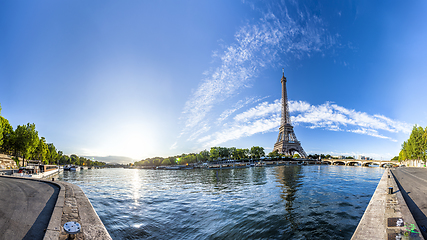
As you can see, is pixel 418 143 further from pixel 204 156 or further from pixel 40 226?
pixel 204 156

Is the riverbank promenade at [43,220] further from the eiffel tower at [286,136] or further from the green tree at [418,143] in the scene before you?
the eiffel tower at [286,136]

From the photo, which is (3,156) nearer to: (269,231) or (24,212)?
(24,212)

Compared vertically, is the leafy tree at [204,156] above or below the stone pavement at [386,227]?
below

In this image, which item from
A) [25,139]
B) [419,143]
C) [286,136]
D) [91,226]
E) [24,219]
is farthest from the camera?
[286,136]

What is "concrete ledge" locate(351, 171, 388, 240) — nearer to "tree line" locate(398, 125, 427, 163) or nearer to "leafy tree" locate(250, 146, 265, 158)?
"tree line" locate(398, 125, 427, 163)

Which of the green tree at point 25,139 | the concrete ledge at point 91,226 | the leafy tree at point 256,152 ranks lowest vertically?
the leafy tree at point 256,152

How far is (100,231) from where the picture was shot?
6.93m

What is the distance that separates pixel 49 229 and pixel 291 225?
12016 mm

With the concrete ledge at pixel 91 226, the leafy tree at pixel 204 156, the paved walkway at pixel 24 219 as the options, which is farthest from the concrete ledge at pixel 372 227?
the leafy tree at pixel 204 156

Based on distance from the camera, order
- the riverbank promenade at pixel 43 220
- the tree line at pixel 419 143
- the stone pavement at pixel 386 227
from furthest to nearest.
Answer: the tree line at pixel 419 143
the riverbank promenade at pixel 43 220
the stone pavement at pixel 386 227

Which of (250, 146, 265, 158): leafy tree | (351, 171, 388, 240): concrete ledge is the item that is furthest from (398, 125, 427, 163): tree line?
(351, 171, 388, 240): concrete ledge

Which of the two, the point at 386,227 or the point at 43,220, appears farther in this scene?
the point at 43,220

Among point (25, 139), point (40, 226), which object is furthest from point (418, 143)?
point (25, 139)

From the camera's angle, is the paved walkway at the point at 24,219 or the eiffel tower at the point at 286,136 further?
the eiffel tower at the point at 286,136
